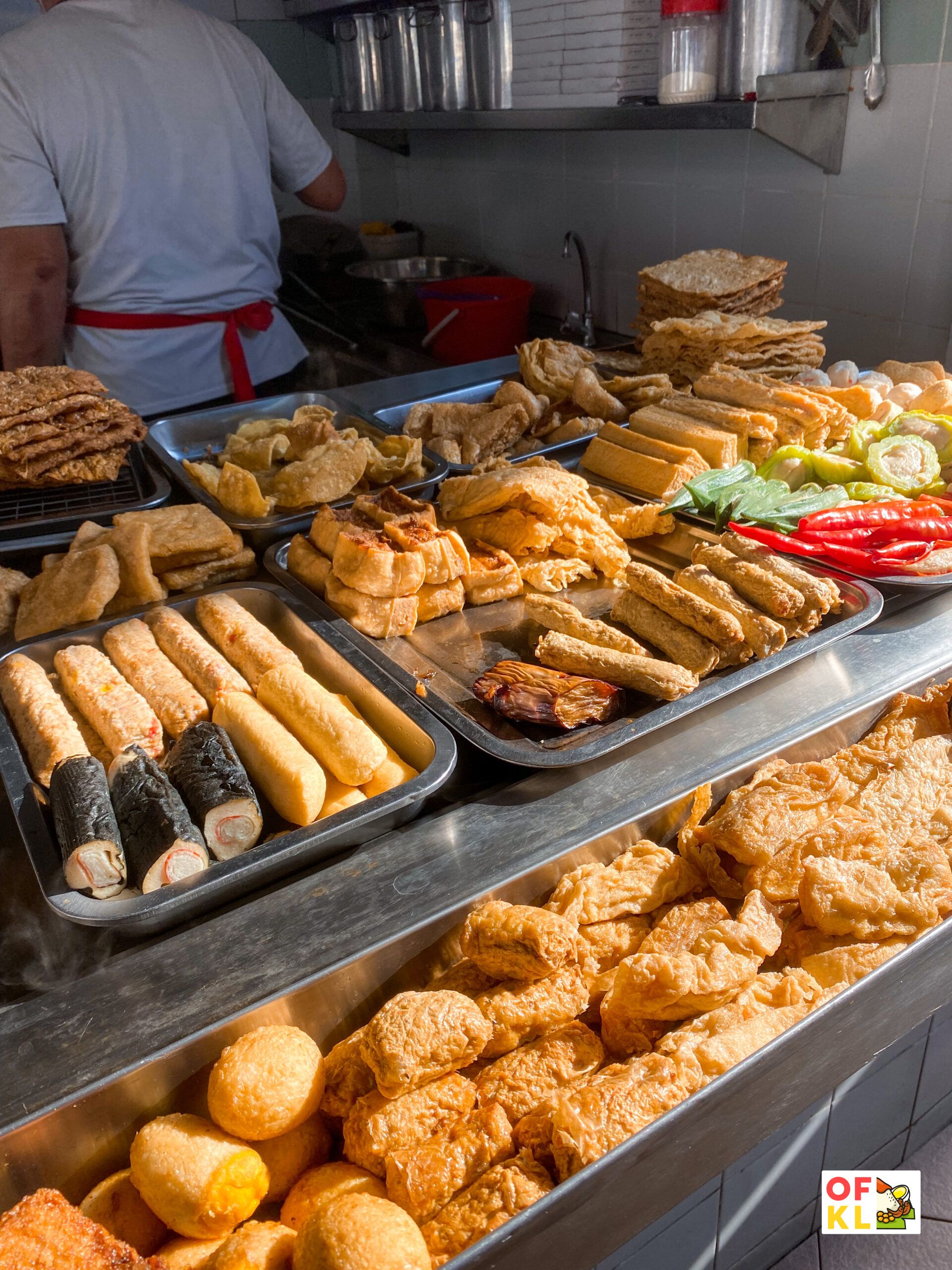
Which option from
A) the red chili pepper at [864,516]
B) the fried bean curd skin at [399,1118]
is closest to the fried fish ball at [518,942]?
the fried bean curd skin at [399,1118]

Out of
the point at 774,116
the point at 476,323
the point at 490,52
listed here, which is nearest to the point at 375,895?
the point at 774,116

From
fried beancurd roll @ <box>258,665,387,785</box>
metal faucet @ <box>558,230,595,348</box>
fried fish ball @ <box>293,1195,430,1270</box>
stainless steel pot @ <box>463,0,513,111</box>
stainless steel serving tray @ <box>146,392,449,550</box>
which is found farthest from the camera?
metal faucet @ <box>558,230,595,348</box>

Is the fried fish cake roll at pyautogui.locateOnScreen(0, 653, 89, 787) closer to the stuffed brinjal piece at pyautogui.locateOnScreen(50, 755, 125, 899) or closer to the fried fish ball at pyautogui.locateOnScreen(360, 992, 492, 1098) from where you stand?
the stuffed brinjal piece at pyautogui.locateOnScreen(50, 755, 125, 899)

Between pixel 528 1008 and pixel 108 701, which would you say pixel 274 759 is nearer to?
pixel 108 701

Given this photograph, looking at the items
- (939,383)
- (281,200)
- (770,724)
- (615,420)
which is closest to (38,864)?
(770,724)

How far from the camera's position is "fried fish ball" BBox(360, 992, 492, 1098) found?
967mm

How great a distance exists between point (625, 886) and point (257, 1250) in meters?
0.59

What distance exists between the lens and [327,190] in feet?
14.1

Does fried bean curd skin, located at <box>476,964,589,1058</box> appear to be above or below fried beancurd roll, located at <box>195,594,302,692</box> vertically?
below

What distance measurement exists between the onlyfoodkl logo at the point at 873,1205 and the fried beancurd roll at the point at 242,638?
1.40m

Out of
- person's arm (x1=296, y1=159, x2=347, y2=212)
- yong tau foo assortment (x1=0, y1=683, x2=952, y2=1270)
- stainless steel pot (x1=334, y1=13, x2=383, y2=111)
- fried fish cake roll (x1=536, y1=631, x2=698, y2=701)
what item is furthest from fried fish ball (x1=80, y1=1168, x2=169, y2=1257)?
stainless steel pot (x1=334, y1=13, x2=383, y2=111)

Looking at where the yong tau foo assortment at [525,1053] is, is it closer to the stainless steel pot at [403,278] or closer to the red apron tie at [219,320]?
the red apron tie at [219,320]

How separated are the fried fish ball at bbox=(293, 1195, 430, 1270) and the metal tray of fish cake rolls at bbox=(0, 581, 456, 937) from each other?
411 mm

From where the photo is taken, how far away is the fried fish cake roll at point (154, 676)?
1492mm
